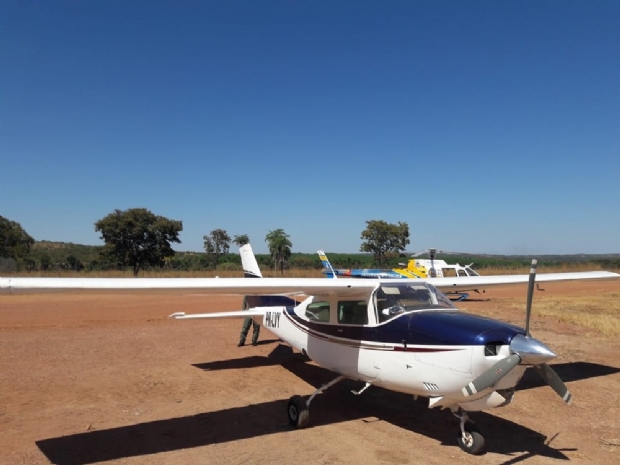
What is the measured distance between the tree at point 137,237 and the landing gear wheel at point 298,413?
3851 cm

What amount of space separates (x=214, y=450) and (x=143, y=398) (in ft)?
9.17

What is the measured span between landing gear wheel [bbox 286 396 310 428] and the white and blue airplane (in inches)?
0.6

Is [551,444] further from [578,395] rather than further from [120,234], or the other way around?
[120,234]

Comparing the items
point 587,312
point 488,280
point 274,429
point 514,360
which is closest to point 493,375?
point 514,360

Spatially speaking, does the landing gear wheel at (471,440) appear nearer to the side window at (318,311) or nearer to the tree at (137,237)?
the side window at (318,311)

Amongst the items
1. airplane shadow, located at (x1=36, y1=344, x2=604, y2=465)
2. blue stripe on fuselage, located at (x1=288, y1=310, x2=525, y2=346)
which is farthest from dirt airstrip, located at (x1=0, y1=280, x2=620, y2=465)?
blue stripe on fuselage, located at (x1=288, y1=310, x2=525, y2=346)

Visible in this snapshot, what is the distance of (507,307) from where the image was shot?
22.1 meters

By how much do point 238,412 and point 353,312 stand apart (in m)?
2.51

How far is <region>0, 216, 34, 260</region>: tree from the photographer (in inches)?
1743

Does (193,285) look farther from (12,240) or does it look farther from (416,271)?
(12,240)

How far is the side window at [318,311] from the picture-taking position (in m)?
8.14

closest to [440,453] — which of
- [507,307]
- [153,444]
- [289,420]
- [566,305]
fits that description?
[289,420]

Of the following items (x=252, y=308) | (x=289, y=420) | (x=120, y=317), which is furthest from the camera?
(x=120, y=317)

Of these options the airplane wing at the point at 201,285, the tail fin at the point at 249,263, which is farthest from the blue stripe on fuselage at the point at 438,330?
the tail fin at the point at 249,263
